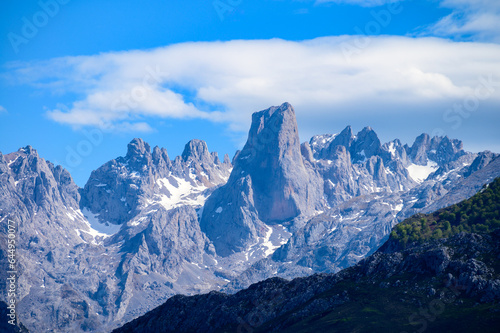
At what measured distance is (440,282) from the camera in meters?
194

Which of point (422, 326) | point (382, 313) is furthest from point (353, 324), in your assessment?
point (422, 326)

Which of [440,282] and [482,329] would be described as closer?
[482,329]

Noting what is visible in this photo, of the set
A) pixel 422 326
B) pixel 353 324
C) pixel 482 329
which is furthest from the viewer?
pixel 353 324

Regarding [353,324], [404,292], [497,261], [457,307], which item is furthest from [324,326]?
[497,261]

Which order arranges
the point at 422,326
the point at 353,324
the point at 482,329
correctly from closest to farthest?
the point at 482,329, the point at 422,326, the point at 353,324

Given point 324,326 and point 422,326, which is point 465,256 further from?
point 324,326

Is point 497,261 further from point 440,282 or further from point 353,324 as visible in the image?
point 353,324

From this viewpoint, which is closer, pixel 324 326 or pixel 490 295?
pixel 490 295

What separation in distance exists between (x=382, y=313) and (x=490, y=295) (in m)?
30.4

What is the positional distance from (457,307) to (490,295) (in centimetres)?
896

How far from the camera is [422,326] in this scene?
175500 millimetres

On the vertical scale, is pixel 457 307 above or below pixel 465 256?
below

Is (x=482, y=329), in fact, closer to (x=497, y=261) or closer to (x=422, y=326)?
(x=422, y=326)

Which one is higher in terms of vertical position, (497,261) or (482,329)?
(497,261)
